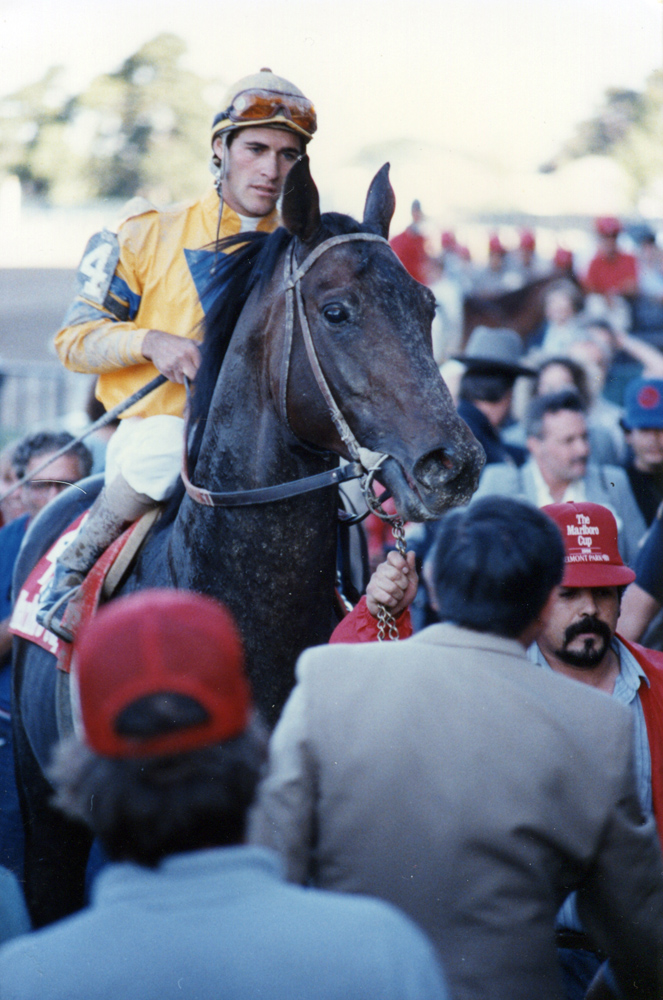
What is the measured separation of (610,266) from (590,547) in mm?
6566

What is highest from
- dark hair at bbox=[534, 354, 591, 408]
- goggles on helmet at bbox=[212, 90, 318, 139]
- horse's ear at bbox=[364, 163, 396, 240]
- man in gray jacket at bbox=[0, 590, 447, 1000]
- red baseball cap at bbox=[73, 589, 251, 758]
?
goggles on helmet at bbox=[212, 90, 318, 139]

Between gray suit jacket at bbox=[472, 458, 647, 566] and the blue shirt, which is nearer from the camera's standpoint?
the blue shirt

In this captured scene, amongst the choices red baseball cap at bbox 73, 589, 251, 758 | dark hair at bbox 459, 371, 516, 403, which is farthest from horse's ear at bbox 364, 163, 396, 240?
dark hair at bbox 459, 371, 516, 403

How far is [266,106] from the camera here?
10.5ft

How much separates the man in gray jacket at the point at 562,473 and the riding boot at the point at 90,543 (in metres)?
2.30

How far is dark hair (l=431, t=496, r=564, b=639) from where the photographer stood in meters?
1.80

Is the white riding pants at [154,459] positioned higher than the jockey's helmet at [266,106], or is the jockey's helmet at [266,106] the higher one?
the jockey's helmet at [266,106]

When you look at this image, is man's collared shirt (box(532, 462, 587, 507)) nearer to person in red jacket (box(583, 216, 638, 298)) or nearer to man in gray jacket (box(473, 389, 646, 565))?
man in gray jacket (box(473, 389, 646, 565))

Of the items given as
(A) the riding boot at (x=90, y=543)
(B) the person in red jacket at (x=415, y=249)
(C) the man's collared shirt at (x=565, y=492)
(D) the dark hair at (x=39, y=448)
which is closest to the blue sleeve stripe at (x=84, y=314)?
(A) the riding boot at (x=90, y=543)

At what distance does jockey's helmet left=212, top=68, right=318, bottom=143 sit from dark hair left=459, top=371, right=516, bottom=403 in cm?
309

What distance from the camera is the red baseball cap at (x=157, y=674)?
1.21 metres

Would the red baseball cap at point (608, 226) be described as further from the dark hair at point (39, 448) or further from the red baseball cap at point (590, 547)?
the red baseball cap at point (590, 547)

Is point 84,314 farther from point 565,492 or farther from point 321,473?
point 565,492

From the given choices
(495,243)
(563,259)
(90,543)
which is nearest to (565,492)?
(90,543)
